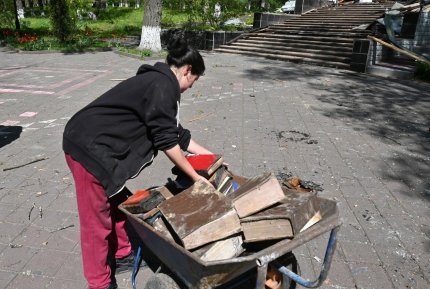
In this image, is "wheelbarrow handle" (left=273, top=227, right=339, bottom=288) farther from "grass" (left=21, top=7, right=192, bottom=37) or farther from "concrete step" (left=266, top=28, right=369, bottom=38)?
"grass" (left=21, top=7, right=192, bottom=37)

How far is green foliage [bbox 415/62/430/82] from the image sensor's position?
423 inches

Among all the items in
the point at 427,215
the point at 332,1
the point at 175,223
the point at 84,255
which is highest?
the point at 332,1

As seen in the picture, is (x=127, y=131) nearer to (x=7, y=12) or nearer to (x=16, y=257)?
(x=16, y=257)

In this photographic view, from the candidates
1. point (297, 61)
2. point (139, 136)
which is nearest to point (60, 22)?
point (297, 61)

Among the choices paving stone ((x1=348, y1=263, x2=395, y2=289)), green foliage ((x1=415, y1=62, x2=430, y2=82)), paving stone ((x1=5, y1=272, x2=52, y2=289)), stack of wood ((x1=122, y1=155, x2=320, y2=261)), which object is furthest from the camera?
green foliage ((x1=415, y1=62, x2=430, y2=82))

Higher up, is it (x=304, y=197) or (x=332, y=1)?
(x=332, y=1)

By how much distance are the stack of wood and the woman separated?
203 millimetres

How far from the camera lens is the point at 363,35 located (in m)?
13.8

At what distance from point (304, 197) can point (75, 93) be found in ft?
24.6

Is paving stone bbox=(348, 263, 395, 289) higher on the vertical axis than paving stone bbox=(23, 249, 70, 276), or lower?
lower

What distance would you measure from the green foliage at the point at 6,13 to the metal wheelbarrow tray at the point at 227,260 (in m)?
22.2

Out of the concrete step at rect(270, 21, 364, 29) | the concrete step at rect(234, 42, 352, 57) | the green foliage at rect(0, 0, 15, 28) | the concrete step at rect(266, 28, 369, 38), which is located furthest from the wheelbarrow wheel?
the green foliage at rect(0, 0, 15, 28)

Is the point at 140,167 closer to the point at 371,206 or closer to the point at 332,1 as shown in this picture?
the point at 371,206

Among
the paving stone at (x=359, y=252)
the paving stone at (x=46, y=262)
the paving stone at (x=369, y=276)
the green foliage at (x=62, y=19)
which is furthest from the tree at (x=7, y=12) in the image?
the paving stone at (x=369, y=276)
